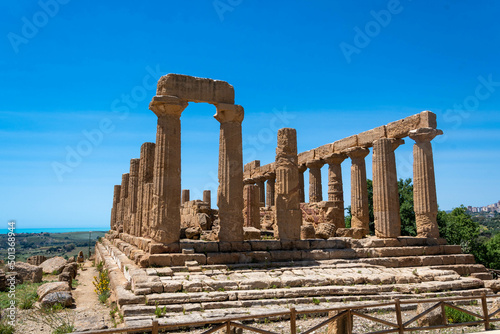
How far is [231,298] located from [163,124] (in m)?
6.83

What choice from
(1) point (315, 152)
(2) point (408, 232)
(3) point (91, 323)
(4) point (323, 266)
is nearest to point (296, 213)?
(4) point (323, 266)

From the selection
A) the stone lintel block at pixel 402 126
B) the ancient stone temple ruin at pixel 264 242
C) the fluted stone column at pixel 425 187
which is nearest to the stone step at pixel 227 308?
the ancient stone temple ruin at pixel 264 242

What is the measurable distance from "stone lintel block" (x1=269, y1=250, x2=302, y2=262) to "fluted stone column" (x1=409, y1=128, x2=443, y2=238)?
24.1ft

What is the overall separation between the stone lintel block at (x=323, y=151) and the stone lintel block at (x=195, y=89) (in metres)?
10.8

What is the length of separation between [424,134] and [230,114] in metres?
9.35

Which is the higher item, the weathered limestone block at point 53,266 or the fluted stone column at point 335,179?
the fluted stone column at point 335,179

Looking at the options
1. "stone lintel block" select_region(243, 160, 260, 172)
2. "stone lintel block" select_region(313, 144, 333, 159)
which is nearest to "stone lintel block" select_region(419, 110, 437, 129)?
"stone lintel block" select_region(313, 144, 333, 159)

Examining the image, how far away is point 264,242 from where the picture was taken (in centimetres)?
1449

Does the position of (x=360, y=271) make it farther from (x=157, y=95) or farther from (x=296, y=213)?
(x=157, y=95)

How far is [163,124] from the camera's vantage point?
1374 cm

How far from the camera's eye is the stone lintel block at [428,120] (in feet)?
58.4

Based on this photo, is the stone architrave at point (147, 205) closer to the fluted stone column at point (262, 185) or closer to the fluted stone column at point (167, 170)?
the fluted stone column at point (167, 170)

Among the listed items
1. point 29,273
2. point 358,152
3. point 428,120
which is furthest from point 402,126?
point 29,273

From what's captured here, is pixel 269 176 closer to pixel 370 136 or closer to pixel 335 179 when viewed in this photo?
pixel 335 179
